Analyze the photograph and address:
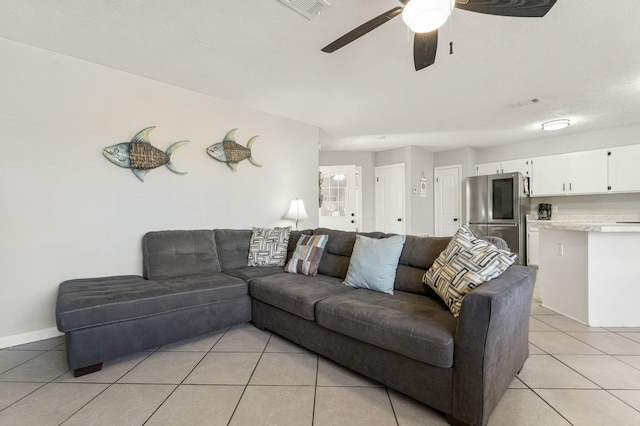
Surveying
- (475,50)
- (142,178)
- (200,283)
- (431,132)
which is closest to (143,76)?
(142,178)

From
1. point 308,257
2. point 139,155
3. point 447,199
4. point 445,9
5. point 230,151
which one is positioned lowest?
point 308,257

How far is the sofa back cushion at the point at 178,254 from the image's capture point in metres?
2.76

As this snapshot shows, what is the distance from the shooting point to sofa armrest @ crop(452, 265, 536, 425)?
132 centimetres

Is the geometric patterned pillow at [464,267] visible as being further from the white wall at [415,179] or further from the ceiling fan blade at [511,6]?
the white wall at [415,179]

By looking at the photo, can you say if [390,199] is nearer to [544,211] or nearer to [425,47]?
[544,211]

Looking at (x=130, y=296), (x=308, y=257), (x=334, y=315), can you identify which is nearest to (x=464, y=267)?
(x=334, y=315)

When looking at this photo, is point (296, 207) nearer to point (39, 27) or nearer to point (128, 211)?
point (128, 211)

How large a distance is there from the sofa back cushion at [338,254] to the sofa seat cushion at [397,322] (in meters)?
0.55

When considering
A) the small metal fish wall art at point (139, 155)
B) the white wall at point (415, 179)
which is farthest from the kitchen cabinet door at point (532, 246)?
the small metal fish wall art at point (139, 155)

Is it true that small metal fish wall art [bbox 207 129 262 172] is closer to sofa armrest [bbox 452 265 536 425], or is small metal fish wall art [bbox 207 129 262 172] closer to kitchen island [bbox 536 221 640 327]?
sofa armrest [bbox 452 265 536 425]

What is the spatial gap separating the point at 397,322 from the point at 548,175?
17.9ft

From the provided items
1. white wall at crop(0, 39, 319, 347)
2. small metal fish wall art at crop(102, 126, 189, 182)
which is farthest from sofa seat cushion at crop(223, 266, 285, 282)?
small metal fish wall art at crop(102, 126, 189, 182)

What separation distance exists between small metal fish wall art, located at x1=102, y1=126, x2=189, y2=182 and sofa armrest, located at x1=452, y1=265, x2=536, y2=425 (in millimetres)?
3089

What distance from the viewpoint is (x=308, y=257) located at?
285cm
